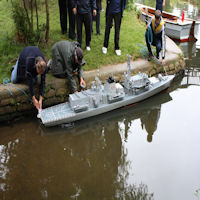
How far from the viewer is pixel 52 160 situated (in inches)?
159

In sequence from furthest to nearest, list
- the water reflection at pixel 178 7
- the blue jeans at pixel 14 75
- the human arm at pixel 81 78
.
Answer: the water reflection at pixel 178 7
the human arm at pixel 81 78
the blue jeans at pixel 14 75

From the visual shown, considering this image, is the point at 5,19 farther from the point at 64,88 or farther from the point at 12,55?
the point at 64,88

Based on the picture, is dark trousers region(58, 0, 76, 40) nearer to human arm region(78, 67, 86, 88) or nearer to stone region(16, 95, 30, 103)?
human arm region(78, 67, 86, 88)

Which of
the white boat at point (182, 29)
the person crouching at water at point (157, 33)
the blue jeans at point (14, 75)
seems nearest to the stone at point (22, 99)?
the blue jeans at point (14, 75)

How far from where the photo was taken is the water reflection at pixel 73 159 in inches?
138

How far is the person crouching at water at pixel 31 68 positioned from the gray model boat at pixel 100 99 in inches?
18.0

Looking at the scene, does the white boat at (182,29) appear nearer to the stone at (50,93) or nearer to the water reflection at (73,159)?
the water reflection at (73,159)

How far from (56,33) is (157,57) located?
123 inches

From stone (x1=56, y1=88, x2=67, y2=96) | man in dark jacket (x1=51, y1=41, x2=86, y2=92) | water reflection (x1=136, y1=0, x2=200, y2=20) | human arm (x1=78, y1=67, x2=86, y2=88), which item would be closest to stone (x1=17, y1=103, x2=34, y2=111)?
stone (x1=56, y1=88, x2=67, y2=96)

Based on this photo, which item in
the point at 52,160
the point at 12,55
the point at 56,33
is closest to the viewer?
the point at 52,160

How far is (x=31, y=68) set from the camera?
4203 mm

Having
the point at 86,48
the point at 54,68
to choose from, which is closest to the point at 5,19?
the point at 86,48

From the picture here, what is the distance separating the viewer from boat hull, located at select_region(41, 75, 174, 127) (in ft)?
14.9

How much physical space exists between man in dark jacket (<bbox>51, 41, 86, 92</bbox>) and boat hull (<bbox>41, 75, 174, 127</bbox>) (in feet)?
1.83
